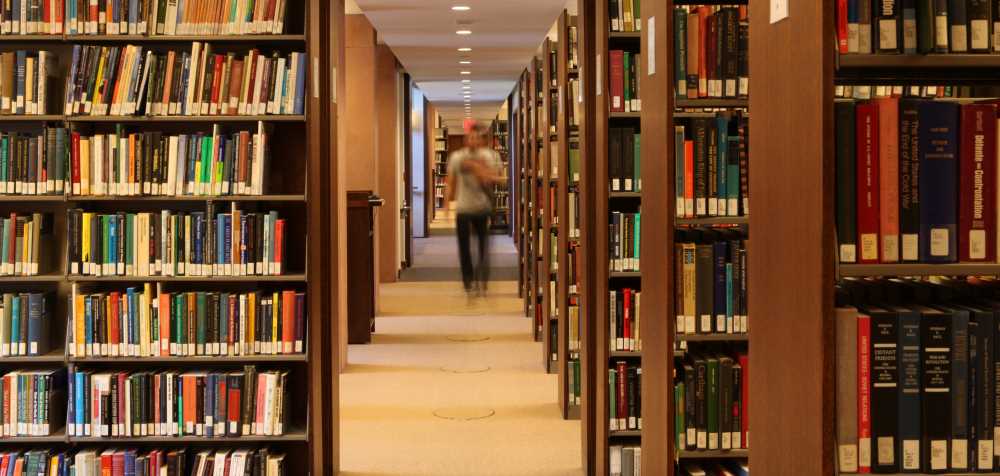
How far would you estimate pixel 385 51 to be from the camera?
1459 cm

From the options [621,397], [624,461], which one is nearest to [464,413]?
[621,397]

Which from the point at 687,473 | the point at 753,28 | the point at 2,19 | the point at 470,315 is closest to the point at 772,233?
the point at 753,28

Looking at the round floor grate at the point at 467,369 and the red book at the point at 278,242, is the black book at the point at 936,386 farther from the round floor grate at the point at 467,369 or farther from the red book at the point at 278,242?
the round floor grate at the point at 467,369

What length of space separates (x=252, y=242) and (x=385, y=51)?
1049cm

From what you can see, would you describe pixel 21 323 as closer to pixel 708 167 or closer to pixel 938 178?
pixel 708 167

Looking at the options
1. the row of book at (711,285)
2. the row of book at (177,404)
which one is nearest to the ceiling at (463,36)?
the row of book at (177,404)

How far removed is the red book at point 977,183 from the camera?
1847mm

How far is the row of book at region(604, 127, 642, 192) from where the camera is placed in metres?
5.03

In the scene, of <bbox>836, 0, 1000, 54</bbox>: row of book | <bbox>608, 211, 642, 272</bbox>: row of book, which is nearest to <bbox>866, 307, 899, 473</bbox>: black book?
<bbox>836, 0, 1000, 54</bbox>: row of book

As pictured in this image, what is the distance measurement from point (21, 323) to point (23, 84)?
38.8 inches

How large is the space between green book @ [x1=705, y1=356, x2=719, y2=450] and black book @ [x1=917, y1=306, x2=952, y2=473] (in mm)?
1891

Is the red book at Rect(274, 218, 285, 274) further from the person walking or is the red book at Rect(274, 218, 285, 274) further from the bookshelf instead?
the person walking

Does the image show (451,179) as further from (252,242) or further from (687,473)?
(687,473)

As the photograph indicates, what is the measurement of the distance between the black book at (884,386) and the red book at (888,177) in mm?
A: 115
